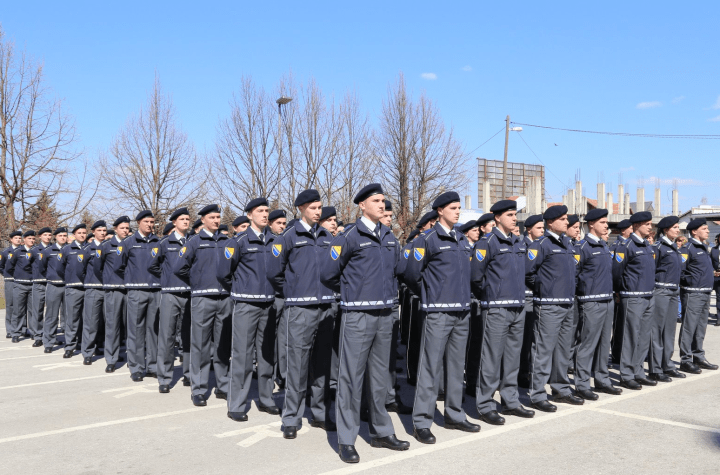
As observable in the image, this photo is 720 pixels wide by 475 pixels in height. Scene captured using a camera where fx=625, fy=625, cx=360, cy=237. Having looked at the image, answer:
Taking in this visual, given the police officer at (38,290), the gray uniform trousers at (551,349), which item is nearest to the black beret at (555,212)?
the gray uniform trousers at (551,349)

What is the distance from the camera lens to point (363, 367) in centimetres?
535

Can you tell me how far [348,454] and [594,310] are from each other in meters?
3.71

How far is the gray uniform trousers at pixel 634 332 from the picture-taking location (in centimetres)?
770

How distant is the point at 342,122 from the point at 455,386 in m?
19.8

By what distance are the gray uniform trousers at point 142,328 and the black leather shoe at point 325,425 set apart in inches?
131

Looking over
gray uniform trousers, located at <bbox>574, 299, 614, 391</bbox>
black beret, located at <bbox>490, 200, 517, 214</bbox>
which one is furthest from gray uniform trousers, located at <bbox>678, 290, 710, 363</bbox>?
black beret, located at <bbox>490, 200, 517, 214</bbox>

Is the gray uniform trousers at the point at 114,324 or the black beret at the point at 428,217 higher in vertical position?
the black beret at the point at 428,217

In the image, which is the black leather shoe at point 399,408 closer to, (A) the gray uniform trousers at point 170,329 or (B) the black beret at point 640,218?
(A) the gray uniform trousers at point 170,329

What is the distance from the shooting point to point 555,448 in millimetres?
5223

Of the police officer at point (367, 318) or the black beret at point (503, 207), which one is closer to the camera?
the police officer at point (367, 318)

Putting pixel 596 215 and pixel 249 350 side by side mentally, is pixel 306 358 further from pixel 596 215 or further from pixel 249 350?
pixel 596 215

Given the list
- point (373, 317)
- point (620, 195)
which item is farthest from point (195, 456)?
point (620, 195)

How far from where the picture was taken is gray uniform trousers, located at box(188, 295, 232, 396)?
703 cm

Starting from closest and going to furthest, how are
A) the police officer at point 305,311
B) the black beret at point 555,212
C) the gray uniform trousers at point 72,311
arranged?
the police officer at point 305,311 → the black beret at point 555,212 → the gray uniform trousers at point 72,311
